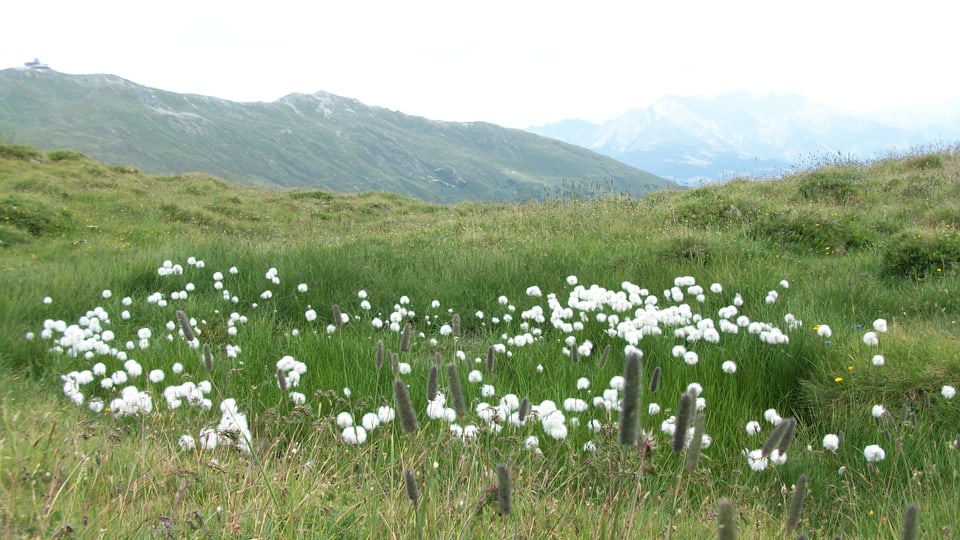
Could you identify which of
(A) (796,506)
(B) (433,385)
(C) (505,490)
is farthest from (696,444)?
(B) (433,385)

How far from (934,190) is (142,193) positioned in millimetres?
22477

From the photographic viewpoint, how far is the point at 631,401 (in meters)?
1.45

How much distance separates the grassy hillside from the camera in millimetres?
2338

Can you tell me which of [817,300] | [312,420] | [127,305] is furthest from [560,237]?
[312,420]

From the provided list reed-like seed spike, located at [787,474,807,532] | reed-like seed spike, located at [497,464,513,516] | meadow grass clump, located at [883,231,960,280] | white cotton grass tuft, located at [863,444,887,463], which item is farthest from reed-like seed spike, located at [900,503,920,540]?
meadow grass clump, located at [883,231,960,280]

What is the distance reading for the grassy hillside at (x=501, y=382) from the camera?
2338mm

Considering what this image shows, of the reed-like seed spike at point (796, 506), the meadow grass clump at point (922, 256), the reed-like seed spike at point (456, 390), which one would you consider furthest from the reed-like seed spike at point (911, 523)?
the meadow grass clump at point (922, 256)

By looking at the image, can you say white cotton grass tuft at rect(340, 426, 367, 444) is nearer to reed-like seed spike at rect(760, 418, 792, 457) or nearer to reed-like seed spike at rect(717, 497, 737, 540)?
reed-like seed spike at rect(760, 418, 792, 457)

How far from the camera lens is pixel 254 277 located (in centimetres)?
778

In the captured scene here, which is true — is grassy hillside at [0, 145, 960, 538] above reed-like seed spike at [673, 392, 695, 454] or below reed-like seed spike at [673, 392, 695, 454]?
below

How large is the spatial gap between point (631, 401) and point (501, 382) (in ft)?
9.77

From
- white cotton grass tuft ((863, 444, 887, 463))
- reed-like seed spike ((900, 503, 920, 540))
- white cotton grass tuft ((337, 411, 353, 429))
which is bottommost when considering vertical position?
white cotton grass tuft ((337, 411, 353, 429))

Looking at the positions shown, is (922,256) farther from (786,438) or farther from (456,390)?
(456,390)

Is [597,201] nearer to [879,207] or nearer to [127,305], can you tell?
[879,207]
